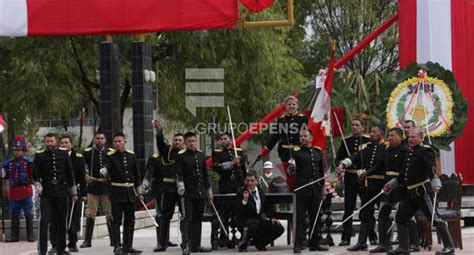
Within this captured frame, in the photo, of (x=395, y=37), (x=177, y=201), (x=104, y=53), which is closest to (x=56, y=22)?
(x=104, y=53)

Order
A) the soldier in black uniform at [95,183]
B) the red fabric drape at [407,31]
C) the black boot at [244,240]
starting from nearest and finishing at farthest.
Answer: the black boot at [244,240] < the soldier in black uniform at [95,183] < the red fabric drape at [407,31]

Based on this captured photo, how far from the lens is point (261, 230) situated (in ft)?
57.5

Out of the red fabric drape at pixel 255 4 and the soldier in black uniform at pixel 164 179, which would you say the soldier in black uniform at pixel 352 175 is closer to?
the soldier in black uniform at pixel 164 179

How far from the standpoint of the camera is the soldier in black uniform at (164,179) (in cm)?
1780

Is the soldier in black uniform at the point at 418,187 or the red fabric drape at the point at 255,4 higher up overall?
the red fabric drape at the point at 255,4

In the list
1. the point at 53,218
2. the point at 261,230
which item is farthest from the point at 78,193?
the point at 261,230

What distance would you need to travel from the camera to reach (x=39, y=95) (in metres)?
30.1

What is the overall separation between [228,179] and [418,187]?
415 centimetres

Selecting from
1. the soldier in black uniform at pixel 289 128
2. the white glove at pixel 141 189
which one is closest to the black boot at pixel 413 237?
the soldier in black uniform at pixel 289 128

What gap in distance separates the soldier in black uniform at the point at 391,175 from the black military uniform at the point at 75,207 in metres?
4.51

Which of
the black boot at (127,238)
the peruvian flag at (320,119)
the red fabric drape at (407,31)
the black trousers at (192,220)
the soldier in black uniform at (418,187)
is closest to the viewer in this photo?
the soldier in black uniform at (418,187)

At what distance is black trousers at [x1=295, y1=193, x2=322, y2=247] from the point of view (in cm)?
1700

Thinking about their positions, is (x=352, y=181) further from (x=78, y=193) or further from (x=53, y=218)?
(x=53, y=218)

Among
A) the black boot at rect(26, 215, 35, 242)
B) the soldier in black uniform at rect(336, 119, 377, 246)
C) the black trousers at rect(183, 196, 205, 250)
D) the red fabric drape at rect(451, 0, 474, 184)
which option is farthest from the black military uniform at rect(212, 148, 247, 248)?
the red fabric drape at rect(451, 0, 474, 184)
